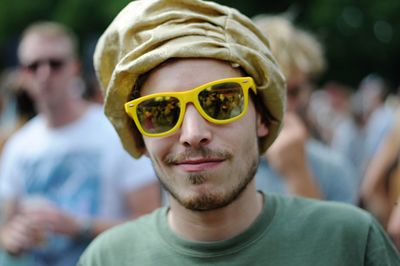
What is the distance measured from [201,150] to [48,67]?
272 cm

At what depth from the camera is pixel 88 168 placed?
4441 millimetres

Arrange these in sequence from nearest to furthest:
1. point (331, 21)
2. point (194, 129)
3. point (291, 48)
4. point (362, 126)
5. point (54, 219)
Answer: point (194, 129) < point (291, 48) < point (54, 219) < point (362, 126) < point (331, 21)

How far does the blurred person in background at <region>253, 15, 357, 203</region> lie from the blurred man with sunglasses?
849 mm

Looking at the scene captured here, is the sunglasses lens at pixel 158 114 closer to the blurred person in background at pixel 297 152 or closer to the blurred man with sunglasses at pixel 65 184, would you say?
the blurred person in background at pixel 297 152

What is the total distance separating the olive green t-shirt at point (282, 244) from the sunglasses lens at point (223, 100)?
344 mm

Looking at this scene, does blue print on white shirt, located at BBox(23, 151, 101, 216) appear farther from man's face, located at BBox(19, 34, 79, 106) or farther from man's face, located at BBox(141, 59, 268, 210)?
man's face, located at BBox(141, 59, 268, 210)

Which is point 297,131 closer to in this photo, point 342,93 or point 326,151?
point 326,151

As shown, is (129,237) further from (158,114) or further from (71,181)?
(71,181)

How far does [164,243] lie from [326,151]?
199 centimetres

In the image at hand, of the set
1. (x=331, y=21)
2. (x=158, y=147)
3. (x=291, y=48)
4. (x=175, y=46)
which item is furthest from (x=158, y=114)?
(x=331, y=21)

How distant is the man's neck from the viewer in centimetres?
241

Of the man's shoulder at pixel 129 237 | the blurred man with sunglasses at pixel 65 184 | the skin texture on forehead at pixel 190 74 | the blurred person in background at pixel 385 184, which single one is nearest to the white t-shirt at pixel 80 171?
the blurred man with sunglasses at pixel 65 184

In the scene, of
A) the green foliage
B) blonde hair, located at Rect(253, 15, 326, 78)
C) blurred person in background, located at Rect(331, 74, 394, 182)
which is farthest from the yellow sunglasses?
the green foliage

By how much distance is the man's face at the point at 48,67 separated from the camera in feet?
15.8
